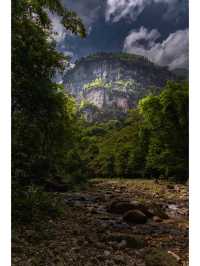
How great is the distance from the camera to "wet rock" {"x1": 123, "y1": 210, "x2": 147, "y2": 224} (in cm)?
270

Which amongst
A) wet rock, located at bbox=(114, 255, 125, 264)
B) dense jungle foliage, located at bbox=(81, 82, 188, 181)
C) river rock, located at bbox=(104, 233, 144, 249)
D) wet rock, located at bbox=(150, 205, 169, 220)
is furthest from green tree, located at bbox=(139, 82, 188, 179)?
wet rock, located at bbox=(114, 255, 125, 264)

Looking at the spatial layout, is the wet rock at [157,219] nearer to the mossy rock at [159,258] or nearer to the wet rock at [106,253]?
the mossy rock at [159,258]

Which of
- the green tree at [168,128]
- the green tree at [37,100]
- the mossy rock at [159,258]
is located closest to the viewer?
the mossy rock at [159,258]

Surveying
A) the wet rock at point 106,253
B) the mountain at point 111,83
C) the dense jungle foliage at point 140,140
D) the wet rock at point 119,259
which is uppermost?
the mountain at point 111,83

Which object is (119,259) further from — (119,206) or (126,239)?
(119,206)

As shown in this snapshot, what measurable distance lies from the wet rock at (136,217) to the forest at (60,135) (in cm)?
21

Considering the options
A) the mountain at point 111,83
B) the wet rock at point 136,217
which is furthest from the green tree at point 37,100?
the wet rock at point 136,217

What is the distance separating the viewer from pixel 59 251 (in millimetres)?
2684

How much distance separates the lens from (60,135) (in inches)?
114

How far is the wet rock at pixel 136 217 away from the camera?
270cm

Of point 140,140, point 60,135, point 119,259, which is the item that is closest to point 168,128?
point 140,140

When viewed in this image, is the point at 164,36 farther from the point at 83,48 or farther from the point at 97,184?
the point at 97,184
